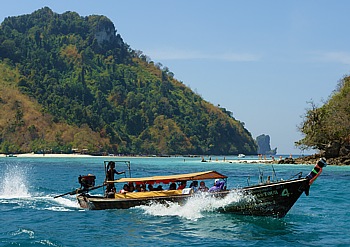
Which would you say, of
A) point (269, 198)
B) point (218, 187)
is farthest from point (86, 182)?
point (269, 198)

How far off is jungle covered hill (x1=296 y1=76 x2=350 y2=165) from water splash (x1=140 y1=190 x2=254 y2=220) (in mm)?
56410

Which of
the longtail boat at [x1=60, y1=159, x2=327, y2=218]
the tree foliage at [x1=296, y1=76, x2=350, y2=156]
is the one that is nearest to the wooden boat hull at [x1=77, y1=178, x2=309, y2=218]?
the longtail boat at [x1=60, y1=159, x2=327, y2=218]

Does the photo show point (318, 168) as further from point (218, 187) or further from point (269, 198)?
point (218, 187)

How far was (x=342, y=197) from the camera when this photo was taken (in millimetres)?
37719

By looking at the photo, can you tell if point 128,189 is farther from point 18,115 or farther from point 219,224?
point 18,115

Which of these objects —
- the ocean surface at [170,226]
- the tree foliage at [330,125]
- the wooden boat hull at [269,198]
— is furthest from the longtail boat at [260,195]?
the tree foliage at [330,125]

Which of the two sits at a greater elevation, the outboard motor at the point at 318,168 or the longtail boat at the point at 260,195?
the outboard motor at the point at 318,168

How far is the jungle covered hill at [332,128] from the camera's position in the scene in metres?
80.1

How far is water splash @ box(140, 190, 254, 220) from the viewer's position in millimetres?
26203

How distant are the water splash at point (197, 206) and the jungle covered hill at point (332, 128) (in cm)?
5641

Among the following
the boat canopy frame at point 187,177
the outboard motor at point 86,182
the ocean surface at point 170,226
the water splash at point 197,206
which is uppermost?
the boat canopy frame at point 187,177

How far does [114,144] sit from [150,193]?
164712 mm

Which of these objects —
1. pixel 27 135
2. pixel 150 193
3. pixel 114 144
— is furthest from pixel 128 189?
pixel 114 144

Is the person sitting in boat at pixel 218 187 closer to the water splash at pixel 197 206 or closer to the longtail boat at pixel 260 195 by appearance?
the longtail boat at pixel 260 195
